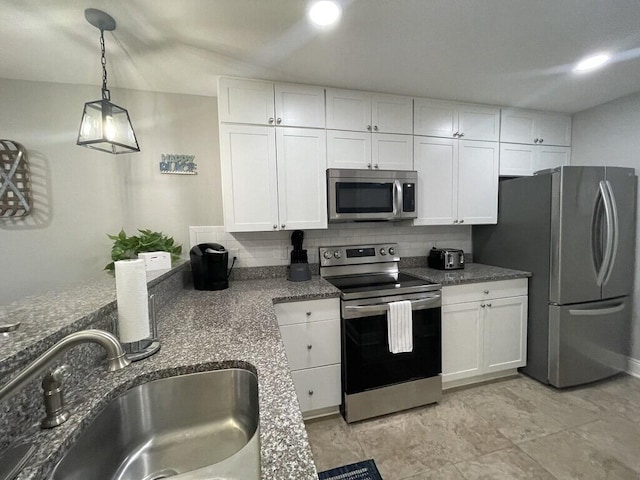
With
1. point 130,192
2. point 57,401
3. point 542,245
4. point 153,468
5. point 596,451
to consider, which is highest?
point 130,192

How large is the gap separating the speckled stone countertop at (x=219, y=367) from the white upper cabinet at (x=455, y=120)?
6.28 ft

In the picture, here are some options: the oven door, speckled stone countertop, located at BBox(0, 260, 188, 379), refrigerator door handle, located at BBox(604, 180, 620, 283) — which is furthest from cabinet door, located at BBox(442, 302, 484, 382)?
speckled stone countertop, located at BBox(0, 260, 188, 379)

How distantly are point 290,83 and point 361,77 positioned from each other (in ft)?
1.71

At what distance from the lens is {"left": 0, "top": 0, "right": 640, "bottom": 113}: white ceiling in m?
1.29

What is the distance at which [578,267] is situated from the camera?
83.1 inches

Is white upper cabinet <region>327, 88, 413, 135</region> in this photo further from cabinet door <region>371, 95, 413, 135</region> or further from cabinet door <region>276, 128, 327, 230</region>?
cabinet door <region>276, 128, 327, 230</region>

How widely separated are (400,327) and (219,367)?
1333mm

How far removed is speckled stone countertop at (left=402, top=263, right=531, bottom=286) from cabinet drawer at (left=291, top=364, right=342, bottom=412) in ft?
3.40

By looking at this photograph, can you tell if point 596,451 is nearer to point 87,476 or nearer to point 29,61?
point 87,476

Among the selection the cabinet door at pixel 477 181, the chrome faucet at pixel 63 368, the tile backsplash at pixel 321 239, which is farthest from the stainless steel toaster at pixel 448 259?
the chrome faucet at pixel 63 368

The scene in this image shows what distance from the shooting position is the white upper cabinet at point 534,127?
8.19 feet

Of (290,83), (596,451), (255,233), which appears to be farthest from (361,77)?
(596,451)

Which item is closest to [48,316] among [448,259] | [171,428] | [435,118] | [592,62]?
[171,428]

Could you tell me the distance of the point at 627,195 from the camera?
222 cm
